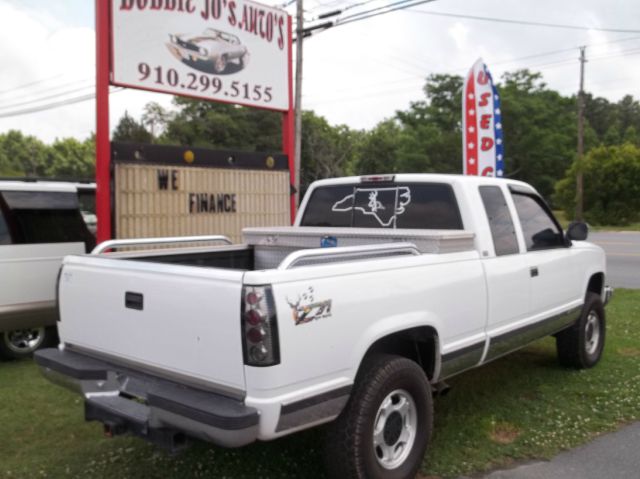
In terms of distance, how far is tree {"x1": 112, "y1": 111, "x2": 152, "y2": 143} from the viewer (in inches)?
1891

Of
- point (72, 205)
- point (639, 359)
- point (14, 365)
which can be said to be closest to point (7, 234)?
point (72, 205)

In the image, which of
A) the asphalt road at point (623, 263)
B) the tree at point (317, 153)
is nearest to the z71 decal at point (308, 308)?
the asphalt road at point (623, 263)

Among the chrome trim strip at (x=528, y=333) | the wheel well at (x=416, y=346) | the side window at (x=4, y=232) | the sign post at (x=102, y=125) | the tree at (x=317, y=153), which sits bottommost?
the chrome trim strip at (x=528, y=333)

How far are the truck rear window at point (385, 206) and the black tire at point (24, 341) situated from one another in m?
3.51

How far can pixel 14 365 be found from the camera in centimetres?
643

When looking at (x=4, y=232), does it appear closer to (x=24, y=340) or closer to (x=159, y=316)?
(x=24, y=340)

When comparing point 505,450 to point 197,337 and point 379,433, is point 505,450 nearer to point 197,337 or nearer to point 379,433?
point 379,433

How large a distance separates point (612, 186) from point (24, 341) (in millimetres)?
36779

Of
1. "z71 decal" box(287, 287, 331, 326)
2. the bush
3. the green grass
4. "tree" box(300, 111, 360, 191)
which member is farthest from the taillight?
"tree" box(300, 111, 360, 191)

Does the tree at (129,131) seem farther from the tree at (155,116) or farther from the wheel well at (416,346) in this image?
the wheel well at (416,346)

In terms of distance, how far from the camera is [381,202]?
4.89m

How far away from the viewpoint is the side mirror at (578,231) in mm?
5395

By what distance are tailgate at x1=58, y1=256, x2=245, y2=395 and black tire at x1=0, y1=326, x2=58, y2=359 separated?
3329mm

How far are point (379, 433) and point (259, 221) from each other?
549cm
